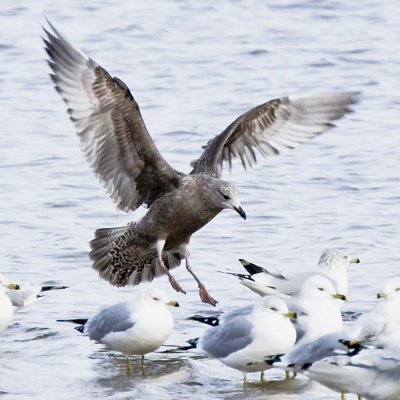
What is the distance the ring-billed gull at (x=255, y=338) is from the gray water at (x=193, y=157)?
17cm

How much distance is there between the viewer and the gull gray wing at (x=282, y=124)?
10.2 m

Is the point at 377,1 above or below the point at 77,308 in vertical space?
above

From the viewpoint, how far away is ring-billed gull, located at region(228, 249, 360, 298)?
895 centimetres

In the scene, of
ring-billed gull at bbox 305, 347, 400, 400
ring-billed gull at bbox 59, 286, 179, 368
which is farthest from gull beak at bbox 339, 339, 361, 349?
ring-billed gull at bbox 59, 286, 179, 368

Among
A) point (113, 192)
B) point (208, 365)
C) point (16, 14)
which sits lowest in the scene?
point (208, 365)

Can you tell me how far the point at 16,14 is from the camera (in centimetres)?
2142

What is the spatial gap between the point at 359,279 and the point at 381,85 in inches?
295

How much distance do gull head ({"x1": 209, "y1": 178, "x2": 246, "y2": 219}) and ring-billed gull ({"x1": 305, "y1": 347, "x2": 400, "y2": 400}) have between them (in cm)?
263

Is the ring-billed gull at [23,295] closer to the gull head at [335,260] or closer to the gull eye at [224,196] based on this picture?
the gull eye at [224,196]

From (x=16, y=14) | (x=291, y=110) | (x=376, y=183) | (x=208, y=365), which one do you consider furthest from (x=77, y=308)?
(x=16, y=14)

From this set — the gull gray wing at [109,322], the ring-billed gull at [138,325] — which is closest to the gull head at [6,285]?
the gull gray wing at [109,322]

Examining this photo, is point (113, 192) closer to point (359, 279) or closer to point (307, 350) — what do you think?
point (359, 279)

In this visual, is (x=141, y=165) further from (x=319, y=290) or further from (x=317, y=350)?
(x=317, y=350)

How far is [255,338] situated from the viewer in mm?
7520
